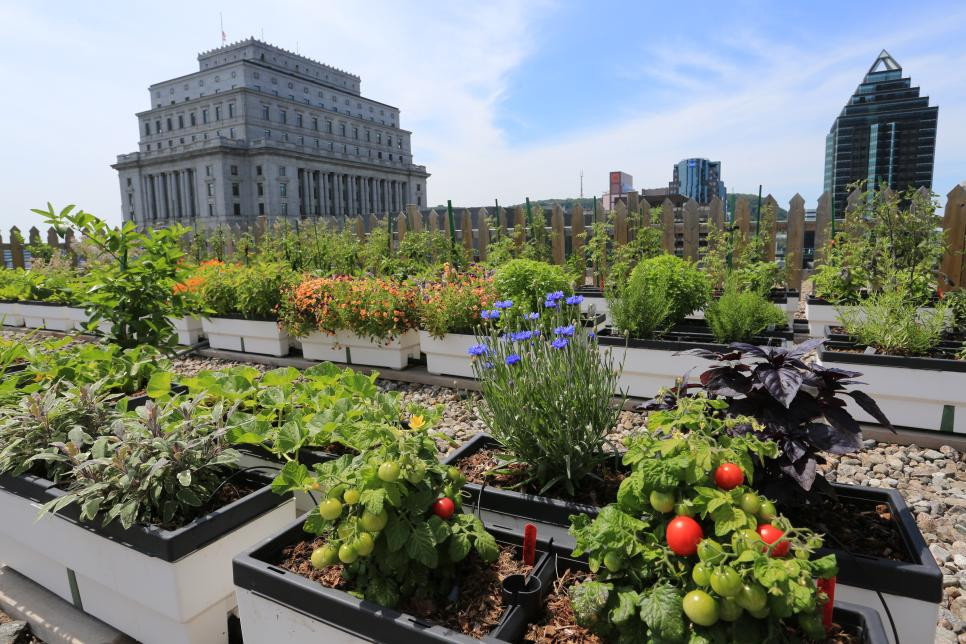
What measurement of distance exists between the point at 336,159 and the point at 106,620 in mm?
68020

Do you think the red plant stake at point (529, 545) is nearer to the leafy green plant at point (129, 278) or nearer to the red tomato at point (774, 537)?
the red tomato at point (774, 537)

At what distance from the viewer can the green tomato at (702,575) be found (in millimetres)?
1015

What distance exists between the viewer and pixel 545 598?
4.44ft

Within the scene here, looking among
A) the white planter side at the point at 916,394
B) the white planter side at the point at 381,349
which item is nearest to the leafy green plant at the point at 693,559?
the white planter side at the point at 916,394

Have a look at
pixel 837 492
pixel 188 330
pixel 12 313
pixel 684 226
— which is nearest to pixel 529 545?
pixel 837 492

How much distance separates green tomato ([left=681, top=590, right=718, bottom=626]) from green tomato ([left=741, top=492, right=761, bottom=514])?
22cm

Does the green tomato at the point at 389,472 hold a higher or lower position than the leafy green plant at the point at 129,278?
lower

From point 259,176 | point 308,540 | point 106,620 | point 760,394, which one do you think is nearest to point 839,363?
point 760,394

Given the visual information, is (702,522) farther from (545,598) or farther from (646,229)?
(646,229)

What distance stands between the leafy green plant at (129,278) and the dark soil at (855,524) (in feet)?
10.7

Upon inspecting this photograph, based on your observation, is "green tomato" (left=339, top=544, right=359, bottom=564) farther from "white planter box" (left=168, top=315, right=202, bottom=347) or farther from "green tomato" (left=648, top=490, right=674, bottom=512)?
"white planter box" (left=168, top=315, right=202, bottom=347)

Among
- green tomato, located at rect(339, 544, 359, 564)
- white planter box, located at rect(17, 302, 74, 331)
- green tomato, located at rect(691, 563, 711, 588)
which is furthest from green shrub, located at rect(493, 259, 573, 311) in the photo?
white planter box, located at rect(17, 302, 74, 331)

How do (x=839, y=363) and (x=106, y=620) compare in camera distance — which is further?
(x=839, y=363)

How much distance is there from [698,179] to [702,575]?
1061 centimetres
